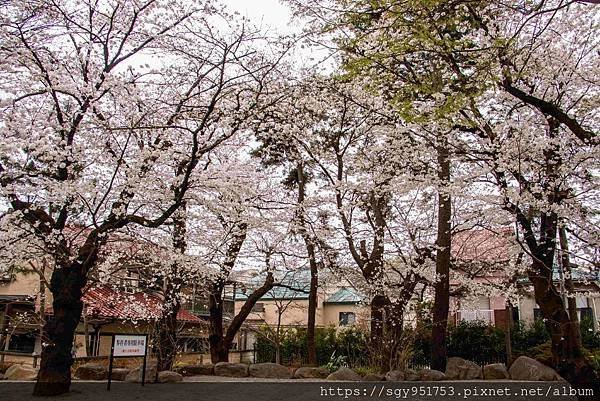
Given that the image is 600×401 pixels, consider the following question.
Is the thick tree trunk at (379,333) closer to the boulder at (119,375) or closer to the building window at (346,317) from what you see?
the boulder at (119,375)

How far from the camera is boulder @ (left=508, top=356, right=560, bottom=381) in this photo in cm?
938

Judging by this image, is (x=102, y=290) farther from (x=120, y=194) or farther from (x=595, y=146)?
(x=595, y=146)

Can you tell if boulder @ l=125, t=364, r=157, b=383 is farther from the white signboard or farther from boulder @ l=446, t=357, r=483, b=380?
boulder @ l=446, t=357, r=483, b=380

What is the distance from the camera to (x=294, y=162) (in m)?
13.0

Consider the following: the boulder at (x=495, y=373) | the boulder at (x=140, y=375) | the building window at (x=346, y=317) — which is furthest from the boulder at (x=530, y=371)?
the building window at (x=346, y=317)

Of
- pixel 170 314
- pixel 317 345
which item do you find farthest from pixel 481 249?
pixel 170 314

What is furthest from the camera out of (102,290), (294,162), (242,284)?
(102,290)

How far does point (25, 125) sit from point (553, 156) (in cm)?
849

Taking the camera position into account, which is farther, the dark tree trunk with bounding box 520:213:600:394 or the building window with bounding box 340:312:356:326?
the building window with bounding box 340:312:356:326

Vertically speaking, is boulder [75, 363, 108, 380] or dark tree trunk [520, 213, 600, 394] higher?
dark tree trunk [520, 213, 600, 394]

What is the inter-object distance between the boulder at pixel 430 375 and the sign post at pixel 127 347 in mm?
5397

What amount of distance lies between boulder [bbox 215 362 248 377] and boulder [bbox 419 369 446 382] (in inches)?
146

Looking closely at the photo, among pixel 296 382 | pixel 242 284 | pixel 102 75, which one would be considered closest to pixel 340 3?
pixel 102 75

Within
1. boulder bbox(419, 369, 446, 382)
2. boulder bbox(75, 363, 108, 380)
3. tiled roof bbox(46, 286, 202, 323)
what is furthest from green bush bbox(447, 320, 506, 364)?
boulder bbox(75, 363, 108, 380)
